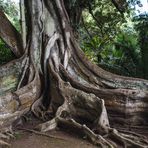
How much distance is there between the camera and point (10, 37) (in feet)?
23.1

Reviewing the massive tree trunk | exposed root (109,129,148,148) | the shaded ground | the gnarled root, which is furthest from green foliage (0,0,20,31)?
exposed root (109,129,148,148)

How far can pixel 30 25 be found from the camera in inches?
282

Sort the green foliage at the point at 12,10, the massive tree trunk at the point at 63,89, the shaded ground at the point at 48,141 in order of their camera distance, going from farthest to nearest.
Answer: the green foliage at the point at 12,10
the massive tree trunk at the point at 63,89
the shaded ground at the point at 48,141

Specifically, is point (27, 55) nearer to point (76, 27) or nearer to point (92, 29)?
point (76, 27)

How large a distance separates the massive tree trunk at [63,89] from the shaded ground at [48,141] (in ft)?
0.52

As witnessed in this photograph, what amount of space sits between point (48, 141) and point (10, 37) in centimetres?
251

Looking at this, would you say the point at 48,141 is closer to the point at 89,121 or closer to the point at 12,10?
the point at 89,121

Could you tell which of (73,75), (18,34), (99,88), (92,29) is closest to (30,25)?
(18,34)

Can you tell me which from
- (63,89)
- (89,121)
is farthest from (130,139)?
(63,89)

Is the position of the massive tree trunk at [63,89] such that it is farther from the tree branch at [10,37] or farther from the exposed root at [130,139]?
the tree branch at [10,37]

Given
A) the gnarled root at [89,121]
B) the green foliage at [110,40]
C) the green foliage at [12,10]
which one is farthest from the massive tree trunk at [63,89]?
the green foliage at [12,10]

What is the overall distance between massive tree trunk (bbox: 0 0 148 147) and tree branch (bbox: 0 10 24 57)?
0.72ft

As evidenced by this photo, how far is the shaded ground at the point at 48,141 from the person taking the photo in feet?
17.2

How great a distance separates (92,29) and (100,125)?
8.39 metres
